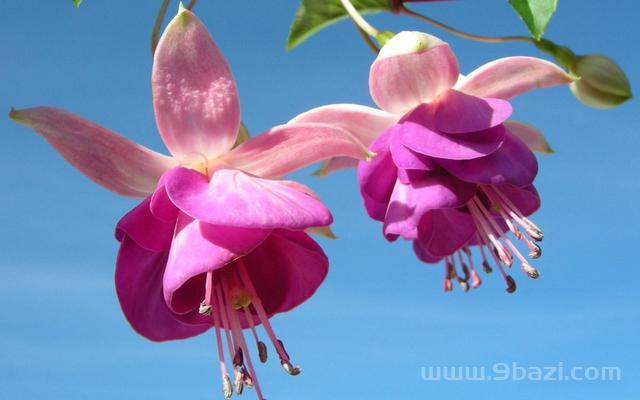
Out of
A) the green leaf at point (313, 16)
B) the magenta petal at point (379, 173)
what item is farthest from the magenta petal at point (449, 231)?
the green leaf at point (313, 16)

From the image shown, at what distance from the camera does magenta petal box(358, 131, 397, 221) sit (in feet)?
3.90

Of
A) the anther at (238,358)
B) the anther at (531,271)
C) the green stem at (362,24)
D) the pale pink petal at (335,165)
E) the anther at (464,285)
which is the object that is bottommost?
the anther at (238,358)

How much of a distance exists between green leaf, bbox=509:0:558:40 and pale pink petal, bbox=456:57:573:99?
0.06m

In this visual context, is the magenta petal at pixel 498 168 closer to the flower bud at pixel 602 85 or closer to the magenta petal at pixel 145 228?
the flower bud at pixel 602 85

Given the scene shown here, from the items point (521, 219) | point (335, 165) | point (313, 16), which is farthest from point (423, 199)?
point (313, 16)

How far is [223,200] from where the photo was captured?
3.06 ft

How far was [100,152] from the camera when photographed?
1001 mm

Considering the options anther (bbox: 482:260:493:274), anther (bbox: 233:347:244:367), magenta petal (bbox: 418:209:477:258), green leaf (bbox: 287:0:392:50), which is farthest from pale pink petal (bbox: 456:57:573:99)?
anther (bbox: 233:347:244:367)

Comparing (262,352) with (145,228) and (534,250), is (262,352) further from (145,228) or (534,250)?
(534,250)

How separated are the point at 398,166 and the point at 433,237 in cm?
23

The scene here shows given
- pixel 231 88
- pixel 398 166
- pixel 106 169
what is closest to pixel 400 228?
pixel 398 166

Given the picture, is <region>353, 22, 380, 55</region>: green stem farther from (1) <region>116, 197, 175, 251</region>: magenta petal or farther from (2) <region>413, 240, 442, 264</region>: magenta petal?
(1) <region>116, 197, 175, 251</region>: magenta petal

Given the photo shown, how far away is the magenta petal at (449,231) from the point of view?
4.26 ft

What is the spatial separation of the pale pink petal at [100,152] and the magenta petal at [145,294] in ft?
0.27
